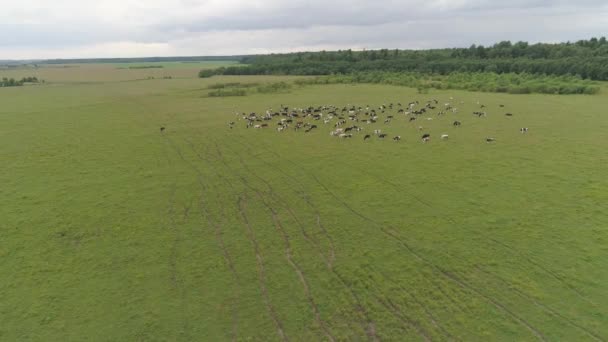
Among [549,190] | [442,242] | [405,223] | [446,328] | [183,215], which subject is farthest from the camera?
[549,190]

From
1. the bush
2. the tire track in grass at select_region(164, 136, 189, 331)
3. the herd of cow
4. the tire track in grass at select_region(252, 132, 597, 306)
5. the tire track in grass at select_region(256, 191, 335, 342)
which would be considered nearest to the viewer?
the tire track in grass at select_region(256, 191, 335, 342)

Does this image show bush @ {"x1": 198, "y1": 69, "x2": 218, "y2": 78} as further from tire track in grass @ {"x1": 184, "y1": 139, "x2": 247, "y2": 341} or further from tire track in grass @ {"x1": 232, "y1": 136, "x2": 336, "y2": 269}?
tire track in grass @ {"x1": 232, "y1": 136, "x2": 336, "y2": 269}

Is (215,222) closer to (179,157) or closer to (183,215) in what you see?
(183,215)

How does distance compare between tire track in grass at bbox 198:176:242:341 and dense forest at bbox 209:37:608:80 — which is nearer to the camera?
tire track in grass at bbox 198:176:242:341

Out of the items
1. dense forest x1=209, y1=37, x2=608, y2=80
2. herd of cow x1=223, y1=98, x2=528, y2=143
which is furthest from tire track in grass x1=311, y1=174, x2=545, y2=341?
dense forest x1=209, y1=37, x2=608, y2=80

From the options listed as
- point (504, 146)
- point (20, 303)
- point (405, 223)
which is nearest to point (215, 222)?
point (20, 303)

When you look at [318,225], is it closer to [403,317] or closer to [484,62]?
[403,317]

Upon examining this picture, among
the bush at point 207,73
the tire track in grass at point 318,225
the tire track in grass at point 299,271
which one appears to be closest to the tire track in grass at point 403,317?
the tire track in grass at point 299,271
